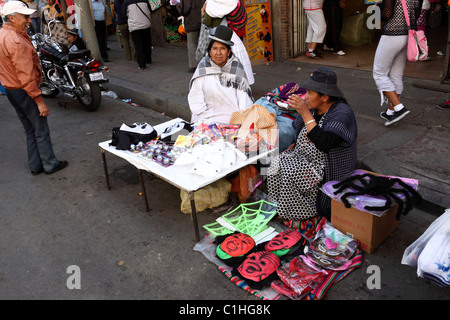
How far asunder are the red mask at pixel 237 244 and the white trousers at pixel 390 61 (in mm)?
2846

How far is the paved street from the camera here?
3.01 meters

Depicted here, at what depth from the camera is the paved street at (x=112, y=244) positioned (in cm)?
301

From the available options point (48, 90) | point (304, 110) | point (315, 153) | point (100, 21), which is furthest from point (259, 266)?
point (100, 21)

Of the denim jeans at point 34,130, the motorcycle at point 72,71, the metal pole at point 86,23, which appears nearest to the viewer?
the denim jeans at point 34,130

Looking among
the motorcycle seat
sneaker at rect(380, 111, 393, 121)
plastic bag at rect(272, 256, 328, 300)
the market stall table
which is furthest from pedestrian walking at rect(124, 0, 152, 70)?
plastic bag at rect(272, 256, 328, 300)

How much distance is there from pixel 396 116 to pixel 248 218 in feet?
8.31

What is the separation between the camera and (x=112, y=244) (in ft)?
12.0

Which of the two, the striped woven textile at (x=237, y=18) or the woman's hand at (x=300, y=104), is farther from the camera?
the striped woven textile at (x=237, y=18)

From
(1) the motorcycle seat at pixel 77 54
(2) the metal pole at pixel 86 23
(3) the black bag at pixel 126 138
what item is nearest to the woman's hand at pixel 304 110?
(3) the black bag at pixel 126 138

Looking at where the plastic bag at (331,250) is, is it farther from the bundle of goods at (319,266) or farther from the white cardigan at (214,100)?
the white cardigan at (214,100)

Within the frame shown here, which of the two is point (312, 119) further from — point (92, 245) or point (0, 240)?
point (0, 240)

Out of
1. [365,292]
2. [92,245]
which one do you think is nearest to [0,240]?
[92,245]

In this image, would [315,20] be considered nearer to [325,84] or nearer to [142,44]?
[142,44]

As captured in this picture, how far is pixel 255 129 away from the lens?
3.93m
